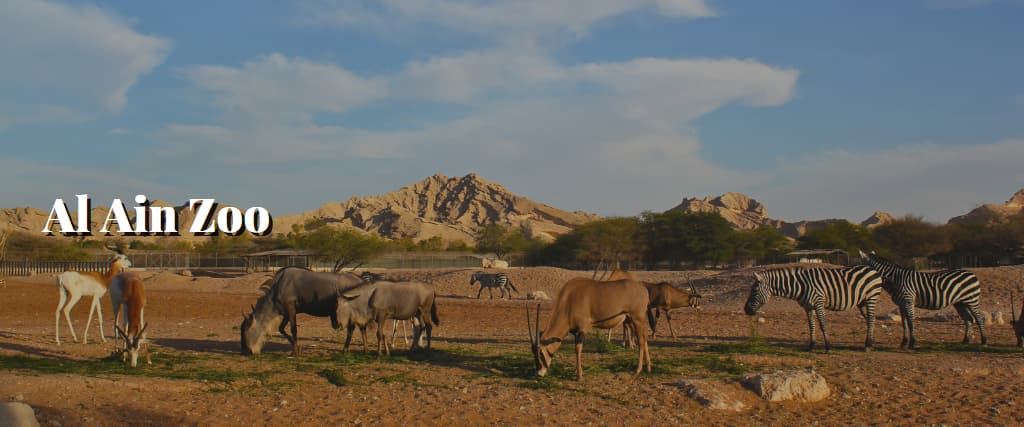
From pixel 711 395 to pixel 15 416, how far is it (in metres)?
8.02

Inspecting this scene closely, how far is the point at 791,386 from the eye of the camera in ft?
33.2

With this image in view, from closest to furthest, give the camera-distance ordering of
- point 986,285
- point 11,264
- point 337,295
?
1. point 337,295
2. point 986,285
3. point 11,264

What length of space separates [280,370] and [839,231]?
87.5m

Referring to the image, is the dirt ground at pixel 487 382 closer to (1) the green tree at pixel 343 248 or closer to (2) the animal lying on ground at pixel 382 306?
(2) the animal lying on ground at pixel 382 306

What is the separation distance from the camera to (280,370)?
12141 millimetres

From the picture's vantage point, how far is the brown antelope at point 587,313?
11.5m

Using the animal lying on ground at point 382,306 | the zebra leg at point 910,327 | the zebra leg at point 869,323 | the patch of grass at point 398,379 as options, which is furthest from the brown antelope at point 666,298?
the patch of grass at point 398,379

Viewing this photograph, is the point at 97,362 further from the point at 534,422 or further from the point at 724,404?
the point at 724,404

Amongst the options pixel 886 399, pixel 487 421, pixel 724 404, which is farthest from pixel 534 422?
pixel 886 399

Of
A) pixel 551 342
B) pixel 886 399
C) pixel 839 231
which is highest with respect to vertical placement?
pixel 839 231

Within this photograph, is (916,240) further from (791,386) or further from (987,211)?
(987,211)

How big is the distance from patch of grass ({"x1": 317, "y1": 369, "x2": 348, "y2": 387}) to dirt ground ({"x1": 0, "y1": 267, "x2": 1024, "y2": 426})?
31 mm

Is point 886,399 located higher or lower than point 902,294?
lower

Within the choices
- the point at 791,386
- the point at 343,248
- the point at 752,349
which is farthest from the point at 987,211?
the point at 791,386
